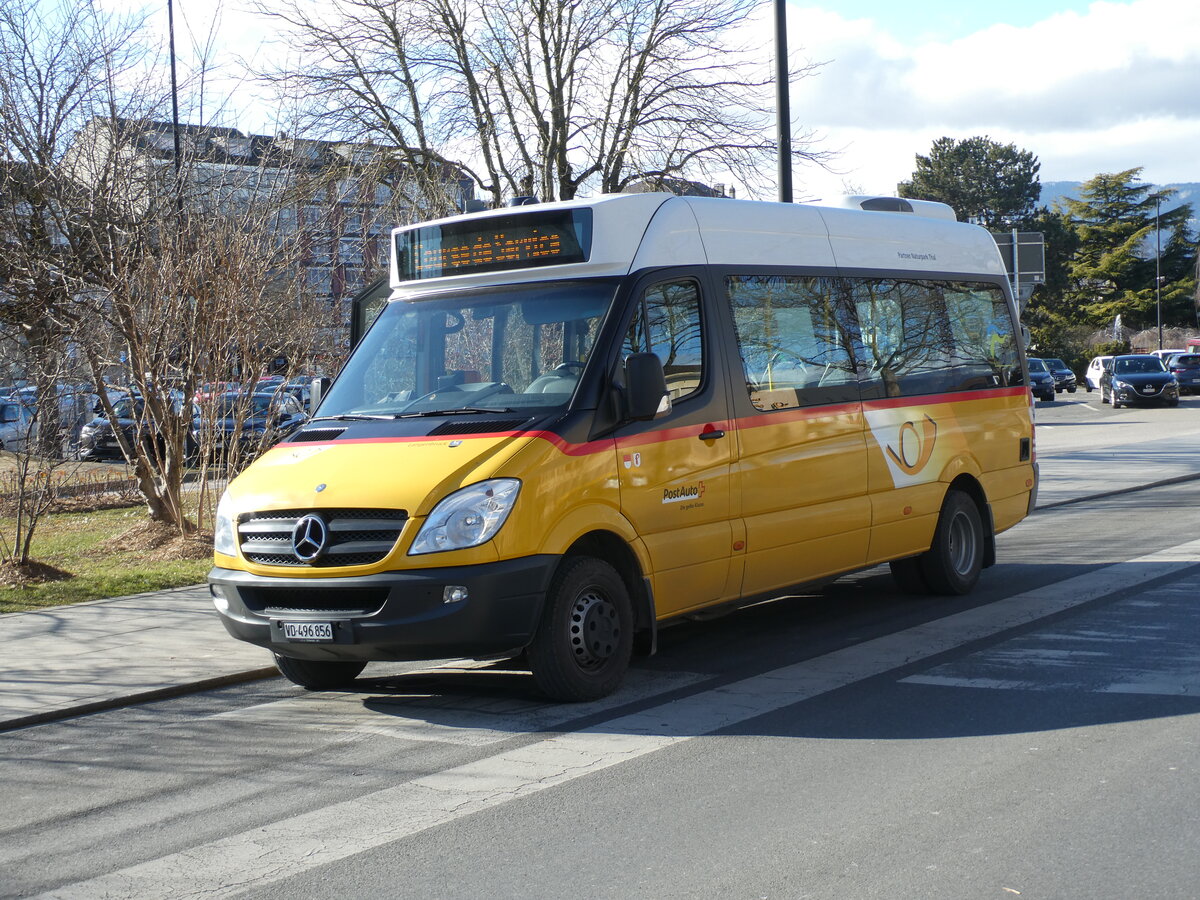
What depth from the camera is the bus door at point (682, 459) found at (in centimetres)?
714

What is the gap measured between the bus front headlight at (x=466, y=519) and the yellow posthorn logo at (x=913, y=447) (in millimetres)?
3688

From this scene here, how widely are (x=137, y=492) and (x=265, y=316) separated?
7308 mm

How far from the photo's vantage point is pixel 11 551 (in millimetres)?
12922

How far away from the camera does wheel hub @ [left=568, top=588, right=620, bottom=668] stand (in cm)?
685

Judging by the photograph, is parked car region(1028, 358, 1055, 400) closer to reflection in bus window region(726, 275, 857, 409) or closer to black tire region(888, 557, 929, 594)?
black tire region(888, 557, 929, 594)

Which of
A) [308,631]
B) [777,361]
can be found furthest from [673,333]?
[308,631]

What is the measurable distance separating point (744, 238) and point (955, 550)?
3280mm

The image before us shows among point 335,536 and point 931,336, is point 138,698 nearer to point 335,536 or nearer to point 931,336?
point 335,536

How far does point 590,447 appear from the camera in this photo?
22.3ft

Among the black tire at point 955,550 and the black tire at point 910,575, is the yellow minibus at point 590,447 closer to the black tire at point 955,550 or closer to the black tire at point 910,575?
the black tire at point 955,550

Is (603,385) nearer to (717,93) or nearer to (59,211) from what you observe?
(59,211)

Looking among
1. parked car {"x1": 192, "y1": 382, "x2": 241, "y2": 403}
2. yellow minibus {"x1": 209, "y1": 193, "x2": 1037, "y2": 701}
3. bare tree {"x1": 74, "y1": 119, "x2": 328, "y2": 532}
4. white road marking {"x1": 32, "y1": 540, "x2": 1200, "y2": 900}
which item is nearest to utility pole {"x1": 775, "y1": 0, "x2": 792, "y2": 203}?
yellow minibus {"x1": 209, "y1": 193, "x2": 1037, "y2": 701}

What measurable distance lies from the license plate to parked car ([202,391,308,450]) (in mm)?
7427

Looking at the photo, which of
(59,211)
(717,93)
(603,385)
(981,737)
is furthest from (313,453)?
(717,93)
